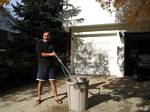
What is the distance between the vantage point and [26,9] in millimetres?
20250

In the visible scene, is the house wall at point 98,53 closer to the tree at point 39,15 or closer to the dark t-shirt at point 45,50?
the tree at point 39,15

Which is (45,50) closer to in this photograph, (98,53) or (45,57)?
(45,57)

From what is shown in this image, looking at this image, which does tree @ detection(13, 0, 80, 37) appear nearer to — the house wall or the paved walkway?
the house wall

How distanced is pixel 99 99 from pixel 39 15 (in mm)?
10115

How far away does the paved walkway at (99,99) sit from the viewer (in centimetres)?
1030

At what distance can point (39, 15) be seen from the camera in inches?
791

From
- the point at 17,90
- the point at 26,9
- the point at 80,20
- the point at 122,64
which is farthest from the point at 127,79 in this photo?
the point at 26,9

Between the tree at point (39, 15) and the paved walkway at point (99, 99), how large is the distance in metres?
5.95

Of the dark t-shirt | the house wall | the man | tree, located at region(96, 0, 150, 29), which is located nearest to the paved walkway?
the man

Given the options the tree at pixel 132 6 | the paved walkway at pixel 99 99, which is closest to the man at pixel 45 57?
the paved walkway at pixel 99 99

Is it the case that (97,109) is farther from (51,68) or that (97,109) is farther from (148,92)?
(148,92)

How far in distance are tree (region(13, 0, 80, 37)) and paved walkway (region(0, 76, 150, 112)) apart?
5.95 meters

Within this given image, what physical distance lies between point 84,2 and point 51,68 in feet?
27.6

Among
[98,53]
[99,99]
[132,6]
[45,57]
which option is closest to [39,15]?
[98,53]
